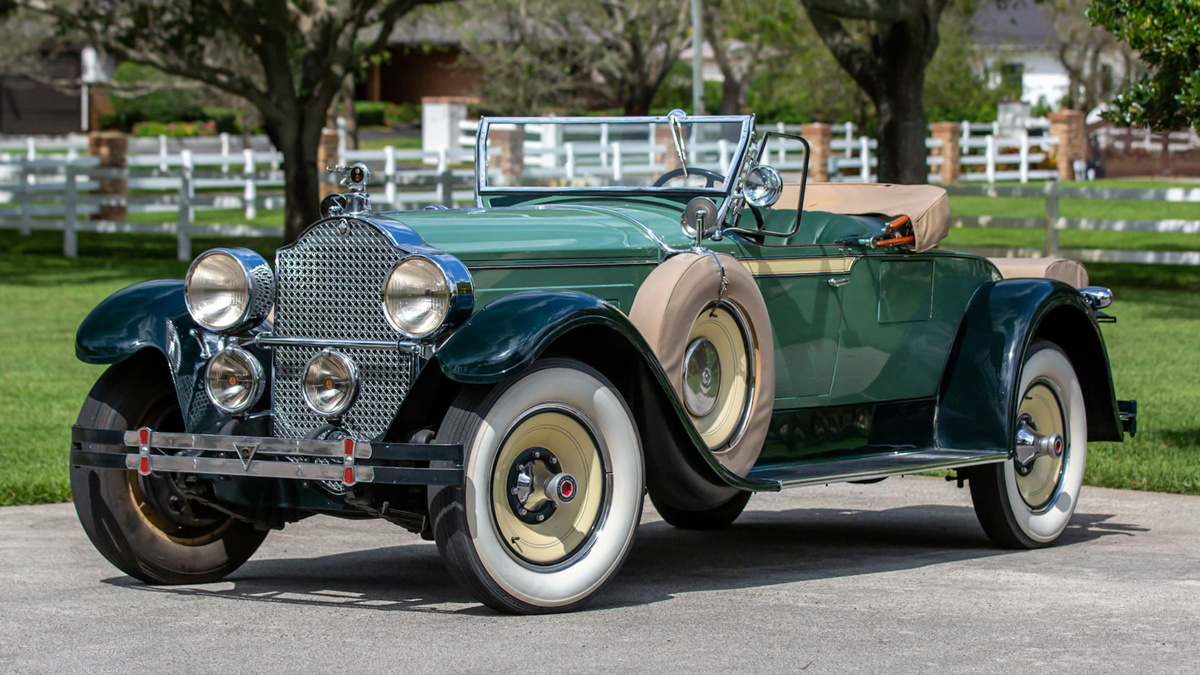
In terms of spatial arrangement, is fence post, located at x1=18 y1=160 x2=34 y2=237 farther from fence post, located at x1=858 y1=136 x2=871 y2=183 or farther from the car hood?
the car hood

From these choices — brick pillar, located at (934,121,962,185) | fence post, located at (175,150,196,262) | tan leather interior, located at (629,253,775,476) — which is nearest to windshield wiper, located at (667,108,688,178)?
tan leather interior, located at (629,253,775,476)

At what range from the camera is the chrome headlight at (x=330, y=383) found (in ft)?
17.9

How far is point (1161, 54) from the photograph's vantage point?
9.62 m

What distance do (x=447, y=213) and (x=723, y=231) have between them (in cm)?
106

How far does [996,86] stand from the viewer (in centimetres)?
5897

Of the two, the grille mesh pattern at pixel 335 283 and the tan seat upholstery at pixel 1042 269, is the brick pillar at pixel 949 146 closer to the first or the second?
the tan seat upholstery at pixel 1042 269

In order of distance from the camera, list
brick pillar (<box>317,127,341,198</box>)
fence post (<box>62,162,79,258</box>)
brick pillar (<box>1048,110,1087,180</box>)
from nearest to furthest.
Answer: fence post (<box>62,162,79,258</box>) < brick pillar (<box>317,127,341,198</box>) < brick pillar (<box>1048,110,1087,180</box>)

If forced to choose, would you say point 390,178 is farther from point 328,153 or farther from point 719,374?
point 719,374

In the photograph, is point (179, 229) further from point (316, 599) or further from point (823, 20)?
point (316, 599)

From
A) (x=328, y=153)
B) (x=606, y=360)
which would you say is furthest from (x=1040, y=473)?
(x=328, y=153)

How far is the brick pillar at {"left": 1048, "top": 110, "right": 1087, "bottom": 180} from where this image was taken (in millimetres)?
42344

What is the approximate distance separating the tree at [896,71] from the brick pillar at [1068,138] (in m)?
21.9

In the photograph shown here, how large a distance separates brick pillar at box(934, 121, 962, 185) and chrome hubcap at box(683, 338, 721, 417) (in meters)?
34.8

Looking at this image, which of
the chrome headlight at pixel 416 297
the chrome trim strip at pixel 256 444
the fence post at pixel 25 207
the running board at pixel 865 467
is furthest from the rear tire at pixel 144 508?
the fence post at pixel 25 207
